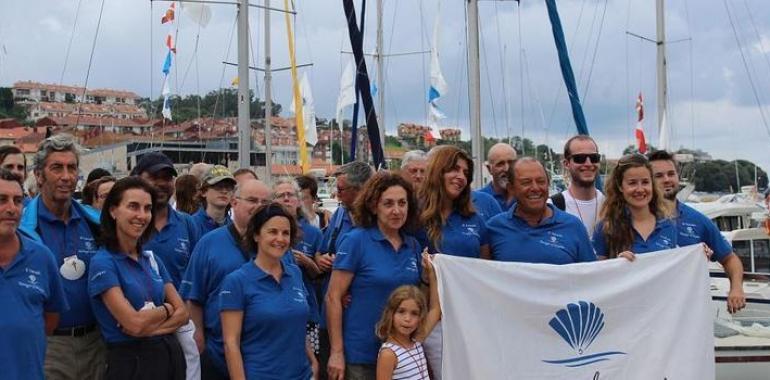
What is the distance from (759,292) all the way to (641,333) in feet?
13.9

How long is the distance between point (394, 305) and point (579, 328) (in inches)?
51.5

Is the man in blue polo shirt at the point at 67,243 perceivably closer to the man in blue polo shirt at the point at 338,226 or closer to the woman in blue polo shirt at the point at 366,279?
the woman in blue polo shirt at the point at 366,279

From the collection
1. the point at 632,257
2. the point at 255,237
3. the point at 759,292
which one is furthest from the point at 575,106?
the point at 255,237

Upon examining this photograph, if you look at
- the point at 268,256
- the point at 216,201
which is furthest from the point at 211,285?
the point at 216,201

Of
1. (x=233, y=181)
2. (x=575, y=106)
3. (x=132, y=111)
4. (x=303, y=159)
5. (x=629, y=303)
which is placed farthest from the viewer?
(x=132, y=111)

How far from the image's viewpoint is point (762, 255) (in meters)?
13.5

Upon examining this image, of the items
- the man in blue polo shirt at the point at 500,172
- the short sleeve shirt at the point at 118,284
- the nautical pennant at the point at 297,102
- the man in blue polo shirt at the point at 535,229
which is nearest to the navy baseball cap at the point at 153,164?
the short sleeve shirt at the point at 118,284

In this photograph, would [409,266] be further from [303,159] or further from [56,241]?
[303,159]

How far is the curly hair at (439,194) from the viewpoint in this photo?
533cm

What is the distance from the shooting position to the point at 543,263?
5.30 metres

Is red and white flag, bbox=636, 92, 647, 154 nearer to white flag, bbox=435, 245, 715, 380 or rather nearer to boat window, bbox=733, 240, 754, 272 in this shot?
boat window, bbox=733, 240, 754, 272

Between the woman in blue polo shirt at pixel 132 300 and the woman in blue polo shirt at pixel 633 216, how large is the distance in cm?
291

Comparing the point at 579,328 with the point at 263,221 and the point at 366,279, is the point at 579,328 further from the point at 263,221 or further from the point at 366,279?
the point at 263,221

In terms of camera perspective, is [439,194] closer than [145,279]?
No
